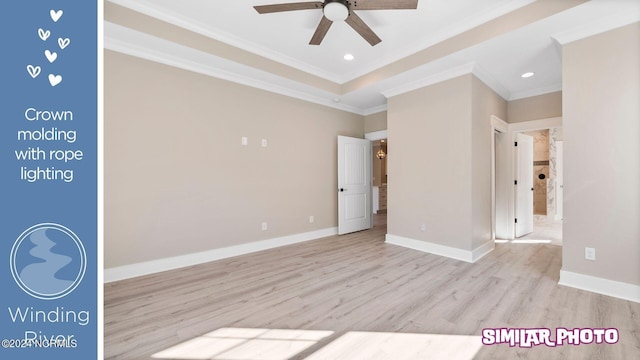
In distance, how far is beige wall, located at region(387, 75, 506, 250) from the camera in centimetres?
340

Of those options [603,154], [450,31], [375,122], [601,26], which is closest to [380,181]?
[375,122]

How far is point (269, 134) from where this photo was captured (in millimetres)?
4055

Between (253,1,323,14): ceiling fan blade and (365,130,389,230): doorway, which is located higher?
(253,1,323,14): ceiling fan blade

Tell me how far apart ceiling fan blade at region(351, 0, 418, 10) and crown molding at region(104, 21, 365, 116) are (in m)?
1.76

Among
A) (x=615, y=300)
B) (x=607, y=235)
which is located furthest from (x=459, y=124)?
(x=615, y=300)

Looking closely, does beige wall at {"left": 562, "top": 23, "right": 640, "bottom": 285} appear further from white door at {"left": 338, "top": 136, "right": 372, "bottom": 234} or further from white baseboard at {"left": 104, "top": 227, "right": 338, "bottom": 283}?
white baseboard at {"left": 104, "top": 227, "right": 338, "bottom": 283}

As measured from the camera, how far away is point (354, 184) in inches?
→ 204

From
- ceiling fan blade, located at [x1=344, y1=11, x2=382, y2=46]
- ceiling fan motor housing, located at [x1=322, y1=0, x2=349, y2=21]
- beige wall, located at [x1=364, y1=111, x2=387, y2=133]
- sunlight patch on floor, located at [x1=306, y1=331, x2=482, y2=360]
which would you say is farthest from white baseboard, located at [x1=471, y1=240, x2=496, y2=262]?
ceiling fan motor housing, located at [x1=322, y1=0, x2=349, y2=21]

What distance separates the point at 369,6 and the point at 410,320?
2.66m

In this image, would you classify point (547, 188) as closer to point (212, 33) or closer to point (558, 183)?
point (558, 183)

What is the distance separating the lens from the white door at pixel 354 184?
4.96 m

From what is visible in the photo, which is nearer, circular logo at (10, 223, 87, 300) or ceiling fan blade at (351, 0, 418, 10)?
circular logo at (10, 223, 87, 300)

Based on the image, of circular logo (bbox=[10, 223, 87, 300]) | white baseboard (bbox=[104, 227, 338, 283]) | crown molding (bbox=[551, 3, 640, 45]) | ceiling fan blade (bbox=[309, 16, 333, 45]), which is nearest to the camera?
circular logo (bbox=[10, 223, 87, 300])

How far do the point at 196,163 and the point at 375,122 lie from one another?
11.8ft
